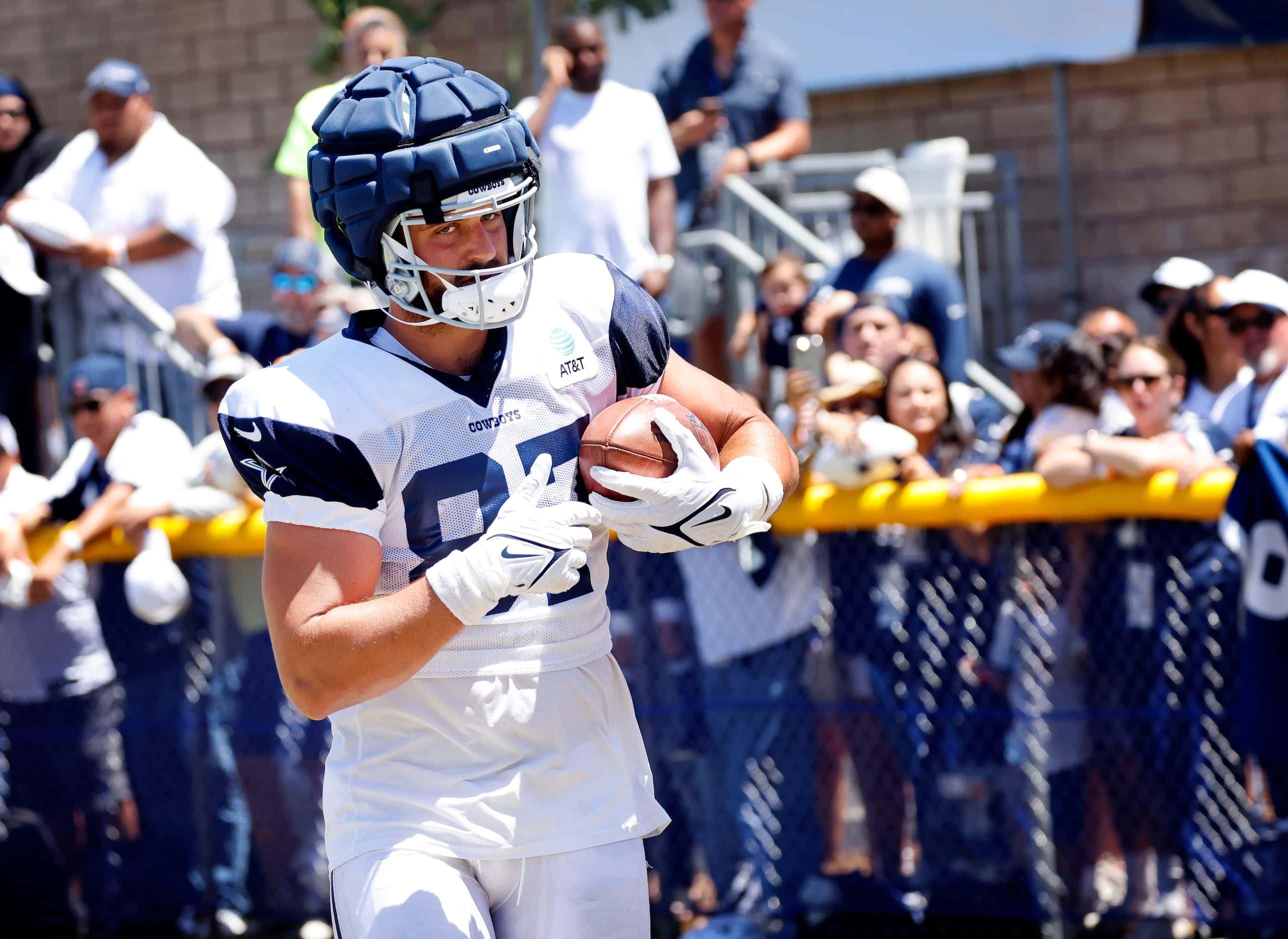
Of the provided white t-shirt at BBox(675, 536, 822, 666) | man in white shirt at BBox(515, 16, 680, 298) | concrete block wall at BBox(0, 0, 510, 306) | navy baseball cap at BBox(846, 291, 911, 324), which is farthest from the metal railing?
concrete block wall at BBox(0, 0, 510, 306)

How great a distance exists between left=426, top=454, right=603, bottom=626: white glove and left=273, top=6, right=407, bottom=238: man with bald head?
3.93 meters

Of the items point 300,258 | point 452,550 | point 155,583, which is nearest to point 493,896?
point 452,550

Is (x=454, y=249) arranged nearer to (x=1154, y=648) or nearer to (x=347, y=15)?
(x=1154, y=648)

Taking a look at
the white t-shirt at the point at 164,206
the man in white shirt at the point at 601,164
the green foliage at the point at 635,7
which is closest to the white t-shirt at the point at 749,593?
the man in white shirt at the point at 601,164

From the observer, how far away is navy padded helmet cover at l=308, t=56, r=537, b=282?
253cm

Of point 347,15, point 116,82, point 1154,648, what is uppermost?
point 347,15

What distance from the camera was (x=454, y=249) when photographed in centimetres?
261

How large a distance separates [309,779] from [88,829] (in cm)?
88

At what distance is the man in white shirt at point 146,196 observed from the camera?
6492 mm

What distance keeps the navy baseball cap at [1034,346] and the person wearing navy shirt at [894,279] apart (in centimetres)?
42

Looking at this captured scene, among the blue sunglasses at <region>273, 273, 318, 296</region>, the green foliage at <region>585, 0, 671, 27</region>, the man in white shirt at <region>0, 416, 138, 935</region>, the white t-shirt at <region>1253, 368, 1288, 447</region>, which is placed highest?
the green foliage at <region>585, 0, 671, 27</region>

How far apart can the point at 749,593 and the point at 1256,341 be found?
5.51ft

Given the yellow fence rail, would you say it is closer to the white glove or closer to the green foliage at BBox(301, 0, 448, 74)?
the white glove

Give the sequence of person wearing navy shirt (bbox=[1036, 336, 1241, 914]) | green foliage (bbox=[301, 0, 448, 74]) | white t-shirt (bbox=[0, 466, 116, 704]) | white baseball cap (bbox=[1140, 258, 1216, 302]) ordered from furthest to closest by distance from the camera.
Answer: green foliage (bbox=[301, 0, 448, 74]) → white baseball cap (bbox=[1140, 258, 1216, 302]) → white t-shirt (bbox=[0, 466, 116, 704]) → person wearing navy shirt (bbox=[1036, 336, 1241, 914])
